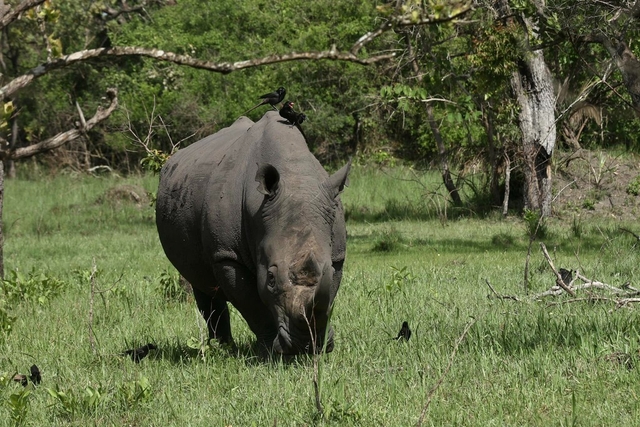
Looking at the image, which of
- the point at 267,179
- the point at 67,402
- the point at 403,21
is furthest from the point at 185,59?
the point at 67,402

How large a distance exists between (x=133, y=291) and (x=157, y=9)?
25.6 m

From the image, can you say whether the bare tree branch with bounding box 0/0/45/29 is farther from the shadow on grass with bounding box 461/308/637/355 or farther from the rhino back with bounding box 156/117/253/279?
the shadow on grass with bounding box 461/308/637/355

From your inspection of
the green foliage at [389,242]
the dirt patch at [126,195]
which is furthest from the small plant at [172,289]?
the dirt patch at [126,195]

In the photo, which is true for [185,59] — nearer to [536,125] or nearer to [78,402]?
[78,402]

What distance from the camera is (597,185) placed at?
1889 centimetres

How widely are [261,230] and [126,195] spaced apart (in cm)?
1669

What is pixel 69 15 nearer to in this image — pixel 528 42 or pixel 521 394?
pixel 528 42

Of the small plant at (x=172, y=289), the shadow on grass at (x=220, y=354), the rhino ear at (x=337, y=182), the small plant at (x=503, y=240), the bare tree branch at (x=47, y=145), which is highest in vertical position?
the bare tree branch at (x=47, y=145)

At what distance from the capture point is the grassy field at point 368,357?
5.43 metres

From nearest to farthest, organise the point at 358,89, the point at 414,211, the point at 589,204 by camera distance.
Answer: the point at 589,204 < the point at 414,211 < the point at 358,89

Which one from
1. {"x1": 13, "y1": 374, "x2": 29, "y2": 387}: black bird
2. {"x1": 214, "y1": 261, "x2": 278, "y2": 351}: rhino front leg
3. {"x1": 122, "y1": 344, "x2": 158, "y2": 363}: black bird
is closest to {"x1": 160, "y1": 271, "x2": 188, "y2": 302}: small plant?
{"x1": 122, "y1": 344, "x2": 158, "y2": 363}: black bird

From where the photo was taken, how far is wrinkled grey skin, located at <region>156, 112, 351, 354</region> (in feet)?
19.7

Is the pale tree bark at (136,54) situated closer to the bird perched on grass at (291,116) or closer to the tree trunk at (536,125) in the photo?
the bird perched on grass at (291,116)

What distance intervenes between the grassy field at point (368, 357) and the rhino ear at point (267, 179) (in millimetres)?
982
